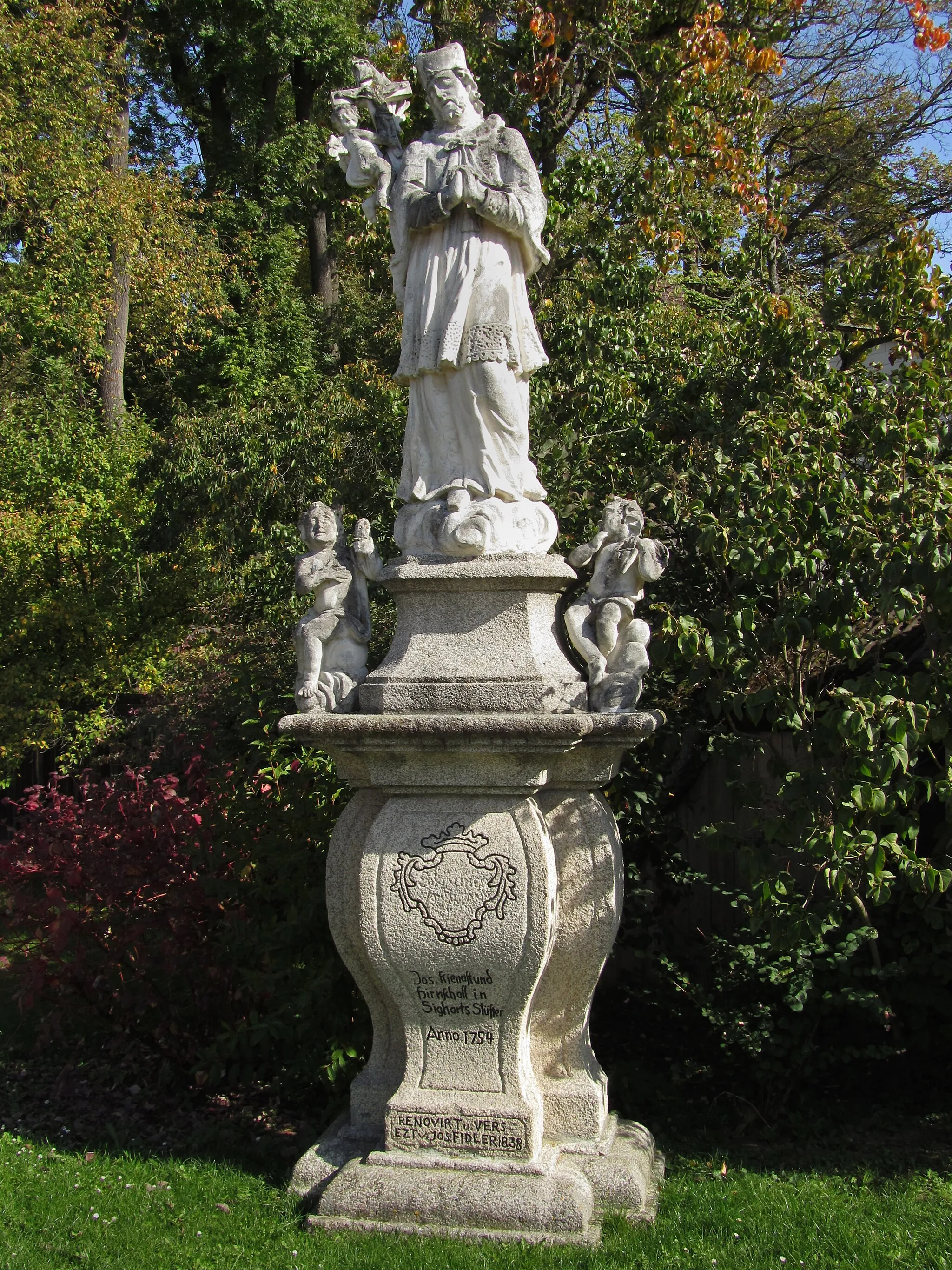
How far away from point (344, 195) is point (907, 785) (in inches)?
385

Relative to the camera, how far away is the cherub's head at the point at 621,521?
4.25 meters

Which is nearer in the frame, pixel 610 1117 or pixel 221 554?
pixel 610 1117

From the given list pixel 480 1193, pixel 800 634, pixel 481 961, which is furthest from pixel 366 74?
pixel 480 1193

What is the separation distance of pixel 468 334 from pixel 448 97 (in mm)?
1017

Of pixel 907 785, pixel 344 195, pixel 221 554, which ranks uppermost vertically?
pixel 344 195

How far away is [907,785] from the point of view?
160 inches

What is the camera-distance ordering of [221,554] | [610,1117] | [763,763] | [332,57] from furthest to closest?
[332,57] → [221,554] → [763,763] → [610,1117]

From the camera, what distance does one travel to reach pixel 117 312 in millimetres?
13258

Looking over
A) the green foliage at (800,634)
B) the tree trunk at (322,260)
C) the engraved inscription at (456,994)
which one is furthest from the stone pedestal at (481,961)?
the tree trunk at (322,260)

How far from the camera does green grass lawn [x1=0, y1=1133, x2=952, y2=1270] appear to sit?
366 centimetres

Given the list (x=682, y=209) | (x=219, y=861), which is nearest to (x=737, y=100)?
(x=682, y=209)

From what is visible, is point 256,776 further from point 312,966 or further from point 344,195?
point 344,195

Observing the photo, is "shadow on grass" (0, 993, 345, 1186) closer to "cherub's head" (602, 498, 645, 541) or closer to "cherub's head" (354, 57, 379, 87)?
"cherub's head" (602, 498, 645, 541)

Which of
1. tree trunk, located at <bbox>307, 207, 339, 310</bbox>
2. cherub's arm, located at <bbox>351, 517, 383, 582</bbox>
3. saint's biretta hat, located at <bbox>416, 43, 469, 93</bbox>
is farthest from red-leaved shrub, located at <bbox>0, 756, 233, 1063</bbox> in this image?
tree trunk, located at <bbox>307, 207, 339, 310</bbox>
